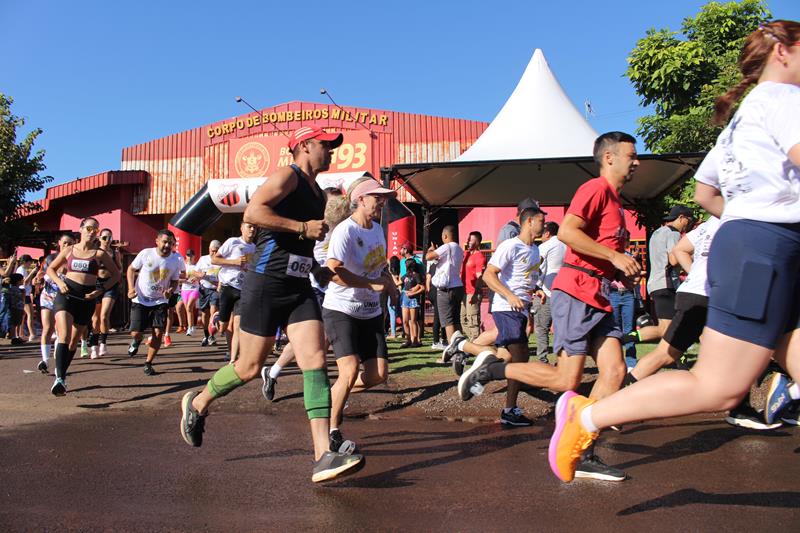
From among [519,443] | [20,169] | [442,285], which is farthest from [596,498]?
[20,169]

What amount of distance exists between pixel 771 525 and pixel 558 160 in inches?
374

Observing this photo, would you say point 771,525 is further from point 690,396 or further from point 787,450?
point 787,450

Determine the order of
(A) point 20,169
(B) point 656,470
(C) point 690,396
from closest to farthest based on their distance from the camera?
(C) point 690,396 < (B) point 656,470 < (A) point 20,169

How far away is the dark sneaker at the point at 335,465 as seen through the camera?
12.0 feet

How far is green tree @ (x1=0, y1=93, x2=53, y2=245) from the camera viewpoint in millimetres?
21156

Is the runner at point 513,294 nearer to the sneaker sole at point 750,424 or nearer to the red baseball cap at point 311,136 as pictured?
the sneaker sole at point 750,424

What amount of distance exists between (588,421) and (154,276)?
805 cm

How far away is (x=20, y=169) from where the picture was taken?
21812 mm

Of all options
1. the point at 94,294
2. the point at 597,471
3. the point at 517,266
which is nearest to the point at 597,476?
the point at 597,471

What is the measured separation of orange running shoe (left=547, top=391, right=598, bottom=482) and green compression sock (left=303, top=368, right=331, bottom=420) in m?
1.34

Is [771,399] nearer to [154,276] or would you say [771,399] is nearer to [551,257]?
[551,257]

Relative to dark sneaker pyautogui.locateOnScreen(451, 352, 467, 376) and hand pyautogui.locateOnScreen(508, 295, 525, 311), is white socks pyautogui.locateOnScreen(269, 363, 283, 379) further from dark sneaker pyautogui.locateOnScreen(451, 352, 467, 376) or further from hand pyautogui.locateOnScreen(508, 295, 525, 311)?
hand pyautogui.locateOnScreen(508, 295, 525, 311)

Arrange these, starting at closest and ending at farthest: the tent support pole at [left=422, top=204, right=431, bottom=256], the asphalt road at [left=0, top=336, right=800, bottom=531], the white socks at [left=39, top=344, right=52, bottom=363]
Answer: the asphalt road at [left=0, top=336, right=800, bottom=531] → the white socks at [left=39, top=344, right=52, bottom=363] → the tent support pole at [left=422, top=204, right=431, bottom=256]

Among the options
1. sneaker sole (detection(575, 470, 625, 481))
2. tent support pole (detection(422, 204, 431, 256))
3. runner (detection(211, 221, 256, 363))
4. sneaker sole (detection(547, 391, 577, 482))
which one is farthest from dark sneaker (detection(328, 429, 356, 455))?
tent support pole (detection(422, 204, 431, 256))
